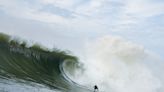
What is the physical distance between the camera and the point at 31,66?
83.3 ft

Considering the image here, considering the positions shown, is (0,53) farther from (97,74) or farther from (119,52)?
(119,52)

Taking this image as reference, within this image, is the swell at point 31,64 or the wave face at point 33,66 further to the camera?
the swell at point 31,64

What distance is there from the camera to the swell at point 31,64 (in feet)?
70.4

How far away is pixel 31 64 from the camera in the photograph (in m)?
25.9

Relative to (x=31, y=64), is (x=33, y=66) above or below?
below

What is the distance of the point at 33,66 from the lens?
1009 inches

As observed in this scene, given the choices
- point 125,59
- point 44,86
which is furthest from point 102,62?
point 44,86

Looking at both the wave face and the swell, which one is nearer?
the wave face

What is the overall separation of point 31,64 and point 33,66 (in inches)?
13.9

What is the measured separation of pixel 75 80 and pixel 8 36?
7395mm

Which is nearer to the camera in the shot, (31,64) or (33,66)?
(33,66)

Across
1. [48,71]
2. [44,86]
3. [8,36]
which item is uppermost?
[8,36]

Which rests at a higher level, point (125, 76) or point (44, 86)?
point (125, 76)

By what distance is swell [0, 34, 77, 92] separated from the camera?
2145cm
